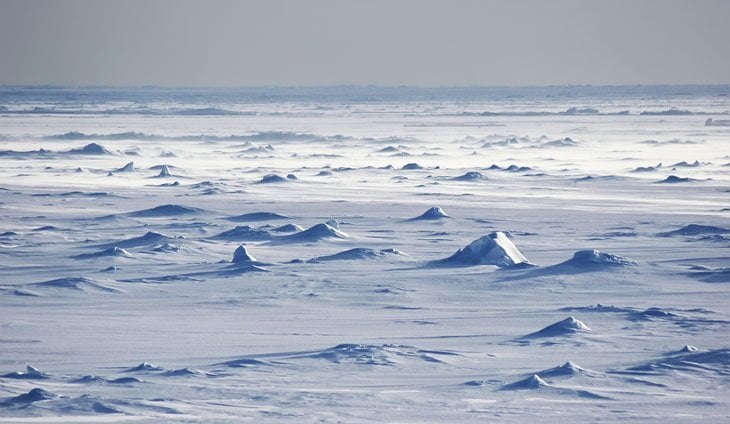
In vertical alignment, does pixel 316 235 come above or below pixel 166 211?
above

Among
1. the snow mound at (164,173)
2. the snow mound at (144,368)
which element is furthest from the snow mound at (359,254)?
the snow mound at (164,173)

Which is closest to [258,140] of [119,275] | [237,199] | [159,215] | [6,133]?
[6,133]

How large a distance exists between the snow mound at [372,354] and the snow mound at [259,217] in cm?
878

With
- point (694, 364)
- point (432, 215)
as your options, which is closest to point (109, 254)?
point (432, 215)

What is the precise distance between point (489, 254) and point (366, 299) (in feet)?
7.28

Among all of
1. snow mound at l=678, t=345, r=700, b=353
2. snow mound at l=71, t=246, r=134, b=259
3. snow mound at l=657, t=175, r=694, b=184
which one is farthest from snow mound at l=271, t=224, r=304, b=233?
snow mound at l=657, t=175, r=694, b=184

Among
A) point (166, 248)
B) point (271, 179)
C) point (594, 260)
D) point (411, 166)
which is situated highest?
point (594, 260)

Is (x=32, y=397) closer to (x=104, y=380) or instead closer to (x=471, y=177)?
(x=104, y=380)

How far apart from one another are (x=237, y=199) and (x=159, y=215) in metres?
2.87

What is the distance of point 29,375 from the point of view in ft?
23.2

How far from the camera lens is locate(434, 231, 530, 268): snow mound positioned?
466 inches

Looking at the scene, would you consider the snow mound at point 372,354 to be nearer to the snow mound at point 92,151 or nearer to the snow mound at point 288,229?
the snow mound at point 288,229

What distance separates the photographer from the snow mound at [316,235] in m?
14.0

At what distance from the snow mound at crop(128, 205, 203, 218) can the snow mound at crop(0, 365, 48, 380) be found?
9887 millimetres
